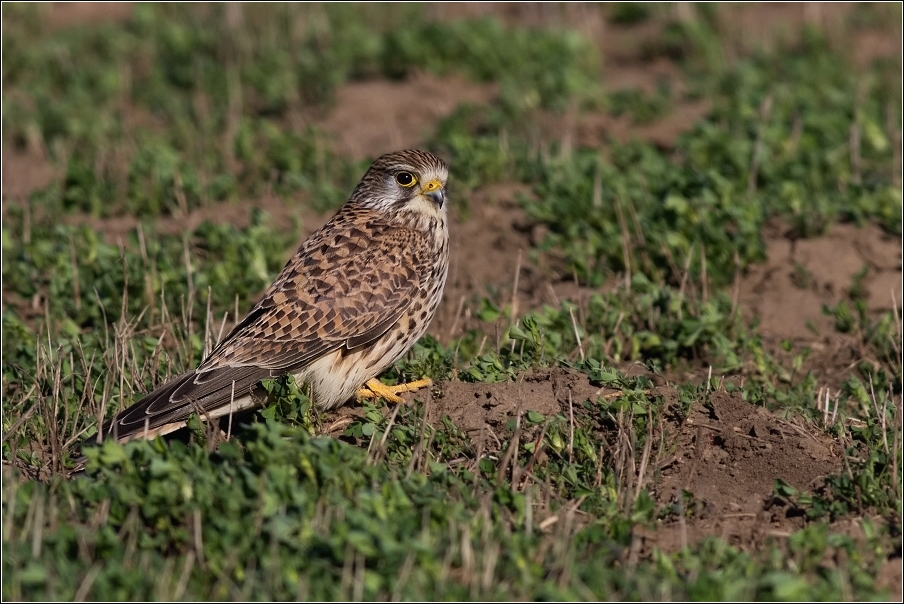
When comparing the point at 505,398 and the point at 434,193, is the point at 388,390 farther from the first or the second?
the point at 434,193

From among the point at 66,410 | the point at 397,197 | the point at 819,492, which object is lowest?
the point at 819,492

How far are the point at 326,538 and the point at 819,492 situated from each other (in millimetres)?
1973

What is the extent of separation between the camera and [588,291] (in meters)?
7.69

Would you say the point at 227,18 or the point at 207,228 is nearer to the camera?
the point at 207,228

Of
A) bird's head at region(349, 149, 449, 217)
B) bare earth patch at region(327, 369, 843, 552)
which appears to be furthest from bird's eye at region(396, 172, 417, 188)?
bare earth patch at region(327, 369, 843, 552)

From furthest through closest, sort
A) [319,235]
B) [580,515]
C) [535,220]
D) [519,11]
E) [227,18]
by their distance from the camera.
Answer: [519,11] < [227,18] < [535,220] < [319,235] < [580,515]

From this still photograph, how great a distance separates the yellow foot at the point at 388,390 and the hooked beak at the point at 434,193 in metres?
0.88

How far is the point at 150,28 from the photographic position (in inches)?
487

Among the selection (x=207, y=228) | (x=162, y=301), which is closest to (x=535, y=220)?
(x=207, y=228)

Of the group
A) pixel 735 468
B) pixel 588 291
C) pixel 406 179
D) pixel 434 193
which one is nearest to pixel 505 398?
pixel 735 468

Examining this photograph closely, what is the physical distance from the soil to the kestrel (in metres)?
0.29

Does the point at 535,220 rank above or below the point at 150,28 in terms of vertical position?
below

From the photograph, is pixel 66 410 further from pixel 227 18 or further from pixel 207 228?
pixel 227 18

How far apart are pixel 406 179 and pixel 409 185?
4 cm
